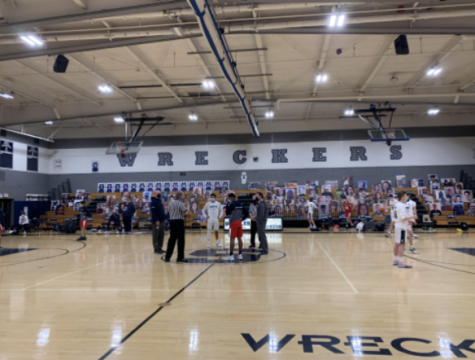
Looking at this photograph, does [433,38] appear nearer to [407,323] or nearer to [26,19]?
[407,323]

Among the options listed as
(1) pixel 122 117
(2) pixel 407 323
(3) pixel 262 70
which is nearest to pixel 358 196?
(3) pixel 262 70

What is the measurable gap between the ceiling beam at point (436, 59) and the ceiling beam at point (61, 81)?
15.3m

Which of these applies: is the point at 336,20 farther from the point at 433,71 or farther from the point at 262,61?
the point at 433,71

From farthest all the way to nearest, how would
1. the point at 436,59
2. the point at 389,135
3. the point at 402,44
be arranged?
1. the point at 389,135
2. the point at 436,59
3. the point at 402,44

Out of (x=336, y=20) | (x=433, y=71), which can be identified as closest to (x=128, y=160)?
(x=336, y=20)

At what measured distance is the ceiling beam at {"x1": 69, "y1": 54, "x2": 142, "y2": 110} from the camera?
12.3 meters

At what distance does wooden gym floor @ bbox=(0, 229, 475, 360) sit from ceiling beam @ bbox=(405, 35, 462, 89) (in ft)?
27.0

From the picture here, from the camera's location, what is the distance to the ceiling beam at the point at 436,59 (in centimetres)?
1130

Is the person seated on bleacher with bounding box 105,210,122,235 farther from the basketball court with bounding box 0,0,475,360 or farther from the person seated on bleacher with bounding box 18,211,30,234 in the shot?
the person seated on bleacher with bounding box 18,211,30,234

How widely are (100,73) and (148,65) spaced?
2416 mm

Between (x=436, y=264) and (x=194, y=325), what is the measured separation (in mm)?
6037

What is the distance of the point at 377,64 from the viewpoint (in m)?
13.1

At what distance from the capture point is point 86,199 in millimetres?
21969

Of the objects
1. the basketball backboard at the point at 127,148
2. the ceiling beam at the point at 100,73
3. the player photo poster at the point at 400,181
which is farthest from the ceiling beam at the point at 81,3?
the player photo poster at the point at 400,181
